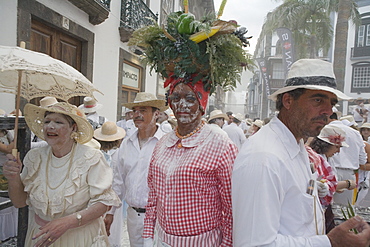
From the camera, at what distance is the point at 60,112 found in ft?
7.44

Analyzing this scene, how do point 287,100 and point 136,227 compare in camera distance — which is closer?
point 287,100

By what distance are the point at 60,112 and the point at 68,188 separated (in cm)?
64

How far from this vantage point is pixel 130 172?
3.05 m

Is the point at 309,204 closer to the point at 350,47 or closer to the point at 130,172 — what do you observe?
the point at 130,172

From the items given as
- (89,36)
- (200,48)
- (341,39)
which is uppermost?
(341,39)

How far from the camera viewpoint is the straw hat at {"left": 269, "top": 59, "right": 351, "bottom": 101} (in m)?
1.55

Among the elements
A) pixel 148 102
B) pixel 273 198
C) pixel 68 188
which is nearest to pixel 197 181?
pixel 273 198

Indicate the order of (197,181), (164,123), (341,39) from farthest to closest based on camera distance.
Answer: (341,39), (164,123), (197,181)

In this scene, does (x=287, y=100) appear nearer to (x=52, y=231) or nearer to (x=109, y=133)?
(x=52, y=231)

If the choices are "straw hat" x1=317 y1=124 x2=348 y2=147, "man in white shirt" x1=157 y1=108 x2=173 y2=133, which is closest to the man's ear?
"straw hat" x1=317 y1=124 x2=348 y2=147

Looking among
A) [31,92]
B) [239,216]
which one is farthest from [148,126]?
[239,216]

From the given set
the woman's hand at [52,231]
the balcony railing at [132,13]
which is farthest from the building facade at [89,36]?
the woman's hand at [52,231]

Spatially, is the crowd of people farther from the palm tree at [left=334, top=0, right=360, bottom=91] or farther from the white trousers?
the palm tree at [left=334, top=0, right=360, bottom=91]

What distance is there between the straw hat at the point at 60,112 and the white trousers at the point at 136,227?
98 cm
